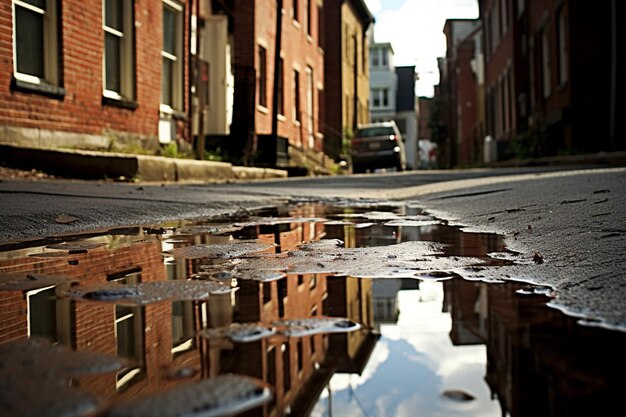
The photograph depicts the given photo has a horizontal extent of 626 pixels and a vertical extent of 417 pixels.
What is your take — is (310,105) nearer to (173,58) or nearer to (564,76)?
(564,76)

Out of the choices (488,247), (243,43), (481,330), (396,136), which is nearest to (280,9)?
(243,43)

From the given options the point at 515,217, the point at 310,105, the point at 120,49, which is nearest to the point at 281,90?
the point at 310,105

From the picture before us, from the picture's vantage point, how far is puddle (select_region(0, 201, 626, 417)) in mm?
879

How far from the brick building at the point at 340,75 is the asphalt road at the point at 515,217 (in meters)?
19.6

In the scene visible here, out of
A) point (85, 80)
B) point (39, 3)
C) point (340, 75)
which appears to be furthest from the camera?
point (340, 75)

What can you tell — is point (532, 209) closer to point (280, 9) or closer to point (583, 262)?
point (583, 262)

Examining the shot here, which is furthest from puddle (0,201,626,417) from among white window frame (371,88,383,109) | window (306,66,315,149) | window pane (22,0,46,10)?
white window frame (371,88,383,109)

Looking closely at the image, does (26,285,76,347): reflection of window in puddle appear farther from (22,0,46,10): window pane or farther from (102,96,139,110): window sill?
(102,96,139,110): window sill

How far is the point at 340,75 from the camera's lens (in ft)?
89.5

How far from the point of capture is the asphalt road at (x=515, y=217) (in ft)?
5.28

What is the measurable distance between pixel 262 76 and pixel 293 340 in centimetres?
1592

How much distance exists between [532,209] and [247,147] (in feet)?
36.2

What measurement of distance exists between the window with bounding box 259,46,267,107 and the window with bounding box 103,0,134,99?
255 inches

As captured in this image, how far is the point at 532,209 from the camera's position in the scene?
3658mm
